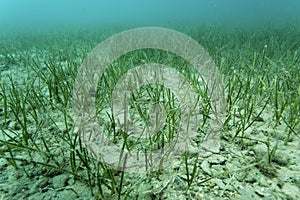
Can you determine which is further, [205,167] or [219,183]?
[205,167]

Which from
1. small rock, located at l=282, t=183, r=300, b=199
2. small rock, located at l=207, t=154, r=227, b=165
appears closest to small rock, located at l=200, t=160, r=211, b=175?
small rock, located at l=207, t=154, r=227, b=165

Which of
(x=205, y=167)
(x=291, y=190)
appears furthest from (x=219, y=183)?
(x=291, y=190)

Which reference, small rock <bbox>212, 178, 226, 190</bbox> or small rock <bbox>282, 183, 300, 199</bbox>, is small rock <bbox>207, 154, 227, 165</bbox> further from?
small rock <bbox>282, 183, 300, 199</bbox>

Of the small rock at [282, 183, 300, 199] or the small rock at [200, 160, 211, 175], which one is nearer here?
the small rock at [282, 183, 300, 199]

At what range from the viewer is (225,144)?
141cm

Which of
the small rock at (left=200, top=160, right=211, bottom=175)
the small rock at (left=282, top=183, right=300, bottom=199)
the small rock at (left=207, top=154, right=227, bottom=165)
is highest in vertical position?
the small rock at (left=207, top=154, right=227, bottom=165)

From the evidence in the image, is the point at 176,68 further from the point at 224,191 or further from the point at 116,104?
the point at 224,191

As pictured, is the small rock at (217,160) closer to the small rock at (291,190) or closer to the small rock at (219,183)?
the small rock at (219,183)

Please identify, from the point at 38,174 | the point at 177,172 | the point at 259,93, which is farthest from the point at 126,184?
the point at 259,93

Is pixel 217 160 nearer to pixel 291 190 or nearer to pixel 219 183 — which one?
pixel 219 183

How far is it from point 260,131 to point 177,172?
2.50 ft

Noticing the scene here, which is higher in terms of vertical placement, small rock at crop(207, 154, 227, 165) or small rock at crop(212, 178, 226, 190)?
small rock at crop(207, 154, 227, 165)

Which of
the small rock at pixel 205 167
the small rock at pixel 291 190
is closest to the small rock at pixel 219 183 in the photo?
the small rock at pixel 205 167

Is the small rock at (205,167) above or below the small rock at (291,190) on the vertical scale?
above
